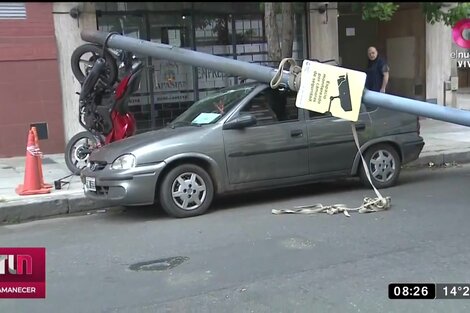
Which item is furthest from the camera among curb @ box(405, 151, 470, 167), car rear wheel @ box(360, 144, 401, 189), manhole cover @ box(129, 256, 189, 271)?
curb @ box(405, 151, 470, 167)

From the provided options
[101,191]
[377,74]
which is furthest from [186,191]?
[377,74]

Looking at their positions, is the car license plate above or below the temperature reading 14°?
above

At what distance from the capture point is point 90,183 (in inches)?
286

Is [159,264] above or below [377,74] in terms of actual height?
below

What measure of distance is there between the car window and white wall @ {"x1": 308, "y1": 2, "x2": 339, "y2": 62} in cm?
667

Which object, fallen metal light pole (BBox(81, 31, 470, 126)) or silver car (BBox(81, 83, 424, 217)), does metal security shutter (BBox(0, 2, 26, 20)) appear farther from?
fallen metal light pole (BBox(81, 31, 470, 126))

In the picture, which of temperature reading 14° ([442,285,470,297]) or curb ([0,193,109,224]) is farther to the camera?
curb ([0,193,109,224])

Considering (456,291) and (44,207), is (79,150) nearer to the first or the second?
(44,207)

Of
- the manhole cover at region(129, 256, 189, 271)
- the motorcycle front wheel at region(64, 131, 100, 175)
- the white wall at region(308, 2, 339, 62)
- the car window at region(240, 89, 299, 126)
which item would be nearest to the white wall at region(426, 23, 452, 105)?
the white wall at region(308, 2, 339, 62)

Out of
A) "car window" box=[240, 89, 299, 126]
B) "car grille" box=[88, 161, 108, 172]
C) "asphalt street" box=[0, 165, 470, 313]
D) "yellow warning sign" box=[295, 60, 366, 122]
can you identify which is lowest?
"asphalt street" box=[0, 165, 470, 313]

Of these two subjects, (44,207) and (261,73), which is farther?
(44,207)

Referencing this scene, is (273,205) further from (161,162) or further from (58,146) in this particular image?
(58,146)

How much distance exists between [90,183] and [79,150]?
2.58m

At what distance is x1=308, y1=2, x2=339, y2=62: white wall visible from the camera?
14000 millimetres
